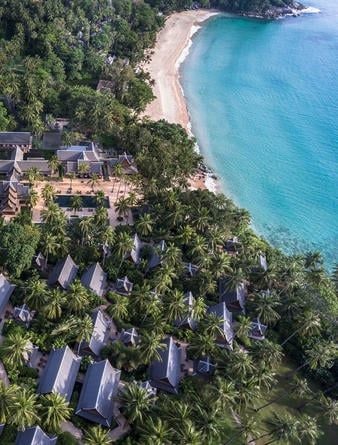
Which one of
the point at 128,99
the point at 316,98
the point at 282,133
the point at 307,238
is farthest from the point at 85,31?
the point at 307,238

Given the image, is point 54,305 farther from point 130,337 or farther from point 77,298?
point 130,337

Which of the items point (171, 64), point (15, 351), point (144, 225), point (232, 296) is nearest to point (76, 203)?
point (144, 225)

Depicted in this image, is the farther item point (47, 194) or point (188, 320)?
point (47, 194)

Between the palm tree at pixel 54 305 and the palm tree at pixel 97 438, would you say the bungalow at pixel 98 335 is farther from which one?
the palm tree at pixel 97 438

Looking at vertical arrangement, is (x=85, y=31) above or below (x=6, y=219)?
above

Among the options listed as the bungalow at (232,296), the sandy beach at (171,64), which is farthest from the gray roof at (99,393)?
the sandy beach at (171,64)

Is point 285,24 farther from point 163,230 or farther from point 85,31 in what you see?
point 163,230
